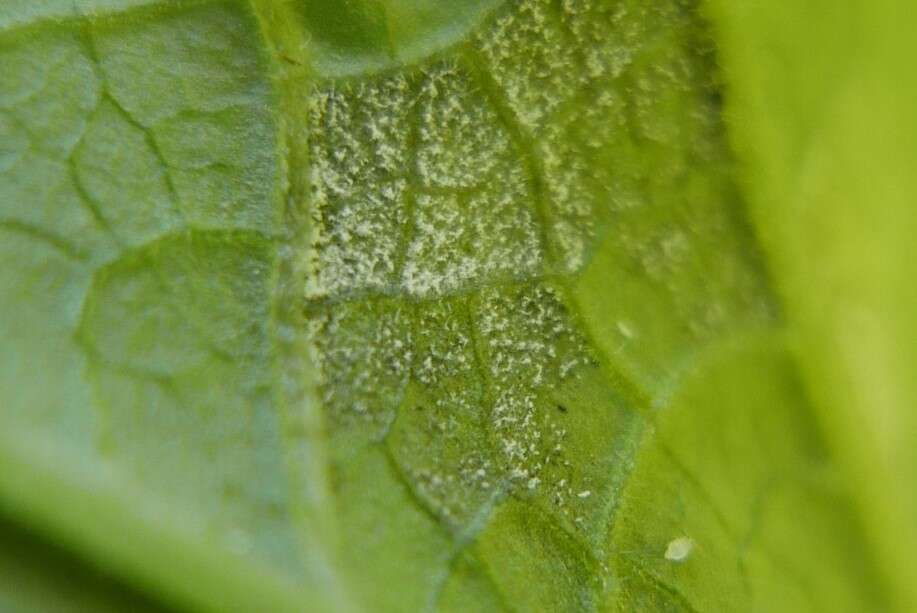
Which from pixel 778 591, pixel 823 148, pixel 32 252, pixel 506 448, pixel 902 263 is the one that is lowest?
pixel 778 591

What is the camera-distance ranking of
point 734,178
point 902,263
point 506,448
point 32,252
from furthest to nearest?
1. point 902,263
2. point 734,178
3. point 506,448
4. point 32,252

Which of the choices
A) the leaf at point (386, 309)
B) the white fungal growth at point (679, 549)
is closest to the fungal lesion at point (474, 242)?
the leaf at point (386, 309)

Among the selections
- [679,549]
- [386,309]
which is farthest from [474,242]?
[679,549]

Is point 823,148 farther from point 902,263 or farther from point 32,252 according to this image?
point 32,252

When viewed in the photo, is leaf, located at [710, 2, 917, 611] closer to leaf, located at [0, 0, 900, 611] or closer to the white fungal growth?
leaf, located at [0, 0, 900, 611]

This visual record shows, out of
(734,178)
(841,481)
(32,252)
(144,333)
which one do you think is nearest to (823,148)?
(734,178)

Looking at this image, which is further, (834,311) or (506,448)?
(834,311)

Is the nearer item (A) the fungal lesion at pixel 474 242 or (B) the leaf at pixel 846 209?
(A) the fungal lesion at pixel 474 242

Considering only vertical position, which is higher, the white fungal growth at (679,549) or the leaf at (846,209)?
the leaf at (846,209)

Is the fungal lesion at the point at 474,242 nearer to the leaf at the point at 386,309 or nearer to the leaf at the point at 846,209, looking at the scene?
the leaf at the point at 386,309
